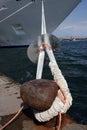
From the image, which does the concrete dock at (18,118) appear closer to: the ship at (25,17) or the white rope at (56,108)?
the white rope at (56,108)

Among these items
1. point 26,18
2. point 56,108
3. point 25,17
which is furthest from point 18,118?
point 26,18

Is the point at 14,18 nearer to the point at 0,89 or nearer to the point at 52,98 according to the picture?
the point at 0,89

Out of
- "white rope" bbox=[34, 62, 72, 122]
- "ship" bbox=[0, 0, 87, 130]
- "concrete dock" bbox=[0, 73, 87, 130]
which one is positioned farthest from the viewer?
"ship" bbox=[0, 0, 87, 130]

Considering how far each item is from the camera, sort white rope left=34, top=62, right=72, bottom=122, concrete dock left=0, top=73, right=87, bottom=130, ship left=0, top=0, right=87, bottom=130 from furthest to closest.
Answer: ship left=0, top=0, right=87, bottom=130 < concrete dock left=0, top=73, right=87, bottom=130 < white rope left=34, top=62, right=72, bottom=122

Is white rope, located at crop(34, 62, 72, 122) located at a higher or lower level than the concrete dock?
higher

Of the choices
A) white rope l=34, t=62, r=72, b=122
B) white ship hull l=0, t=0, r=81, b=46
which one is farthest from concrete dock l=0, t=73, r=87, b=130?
white ship hull l=0, t=0, r=81, b=46

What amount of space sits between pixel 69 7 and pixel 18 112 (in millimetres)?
15888

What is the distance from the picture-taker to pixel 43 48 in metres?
6.23

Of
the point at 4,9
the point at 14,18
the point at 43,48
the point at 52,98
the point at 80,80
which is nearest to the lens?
the point at 52,98

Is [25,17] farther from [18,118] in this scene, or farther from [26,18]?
[18,118]

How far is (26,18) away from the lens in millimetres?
20203

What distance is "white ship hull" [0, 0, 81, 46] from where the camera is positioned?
18.8 metres

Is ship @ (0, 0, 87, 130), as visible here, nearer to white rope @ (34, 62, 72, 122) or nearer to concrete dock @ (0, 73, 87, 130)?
concrete dock @ (0, 73, 87, 130)

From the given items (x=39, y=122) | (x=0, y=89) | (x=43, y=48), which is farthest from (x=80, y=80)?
(x=39, y=122)
